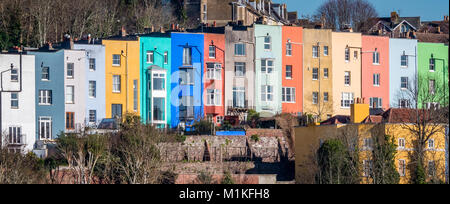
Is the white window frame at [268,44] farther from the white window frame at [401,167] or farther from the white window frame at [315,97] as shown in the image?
the white window frame at [401,167]

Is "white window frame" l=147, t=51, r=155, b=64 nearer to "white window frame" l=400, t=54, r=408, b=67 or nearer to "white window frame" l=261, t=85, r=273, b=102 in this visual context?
"white window frame" l=261, t=85, r=273, b=102

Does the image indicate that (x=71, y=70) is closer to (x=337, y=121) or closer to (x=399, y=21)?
(x=337, y=121)

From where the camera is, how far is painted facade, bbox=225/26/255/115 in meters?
68.8

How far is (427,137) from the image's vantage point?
53156 millimetres

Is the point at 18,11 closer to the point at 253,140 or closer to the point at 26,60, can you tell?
the point at 26,60

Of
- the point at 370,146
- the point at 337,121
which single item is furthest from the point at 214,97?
the point at 370,146

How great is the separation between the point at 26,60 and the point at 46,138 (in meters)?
4.94

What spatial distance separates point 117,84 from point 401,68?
71.6ft

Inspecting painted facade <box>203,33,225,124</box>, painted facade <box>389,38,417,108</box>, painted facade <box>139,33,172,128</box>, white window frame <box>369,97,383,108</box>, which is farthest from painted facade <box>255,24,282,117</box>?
painted facade <box>389,38,417,108</box>

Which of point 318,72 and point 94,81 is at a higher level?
point 318,72

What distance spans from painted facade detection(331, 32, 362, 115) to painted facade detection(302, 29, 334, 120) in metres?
0.42

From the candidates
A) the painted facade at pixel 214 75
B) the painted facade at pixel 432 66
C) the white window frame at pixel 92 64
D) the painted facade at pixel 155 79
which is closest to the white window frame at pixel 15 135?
the white window frame at pixel 92 64

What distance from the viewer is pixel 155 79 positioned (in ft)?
217

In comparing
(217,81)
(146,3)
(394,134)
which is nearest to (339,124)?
(394,134)
